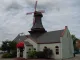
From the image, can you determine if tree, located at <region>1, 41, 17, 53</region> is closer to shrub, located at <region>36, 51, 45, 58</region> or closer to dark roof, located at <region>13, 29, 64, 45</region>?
dark roof, located at <region>13, 29, 64, 45</region>

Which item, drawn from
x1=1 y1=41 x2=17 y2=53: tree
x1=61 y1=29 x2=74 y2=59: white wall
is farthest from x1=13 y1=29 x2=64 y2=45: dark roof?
x1=1 y1=41 x2=17 y2=53: tree

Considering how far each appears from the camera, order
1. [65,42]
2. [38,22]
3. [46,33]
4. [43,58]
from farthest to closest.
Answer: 1. [38,22]
2. [46,33]
3. [65,42]
4. [43,58]

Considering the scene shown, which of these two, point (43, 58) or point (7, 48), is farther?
point (7, 48)

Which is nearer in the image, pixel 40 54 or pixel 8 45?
pixel 40 54

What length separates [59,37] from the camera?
44.8 meters

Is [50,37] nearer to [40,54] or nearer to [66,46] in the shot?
[66,46]

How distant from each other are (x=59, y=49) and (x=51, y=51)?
2.09 meters

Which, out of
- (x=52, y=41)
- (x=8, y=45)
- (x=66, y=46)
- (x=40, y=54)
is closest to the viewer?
(x=40, y=54)

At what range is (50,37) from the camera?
47.5m

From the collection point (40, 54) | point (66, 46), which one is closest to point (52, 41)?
point (66, 46)

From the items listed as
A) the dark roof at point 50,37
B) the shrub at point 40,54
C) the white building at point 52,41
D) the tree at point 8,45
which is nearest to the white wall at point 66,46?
the white building at point 52,41

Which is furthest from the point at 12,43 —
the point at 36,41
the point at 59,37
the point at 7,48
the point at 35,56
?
the point at 59,37

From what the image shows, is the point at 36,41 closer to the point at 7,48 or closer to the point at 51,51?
the point at 51,51

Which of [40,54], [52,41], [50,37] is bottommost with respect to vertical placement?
[40,54]
